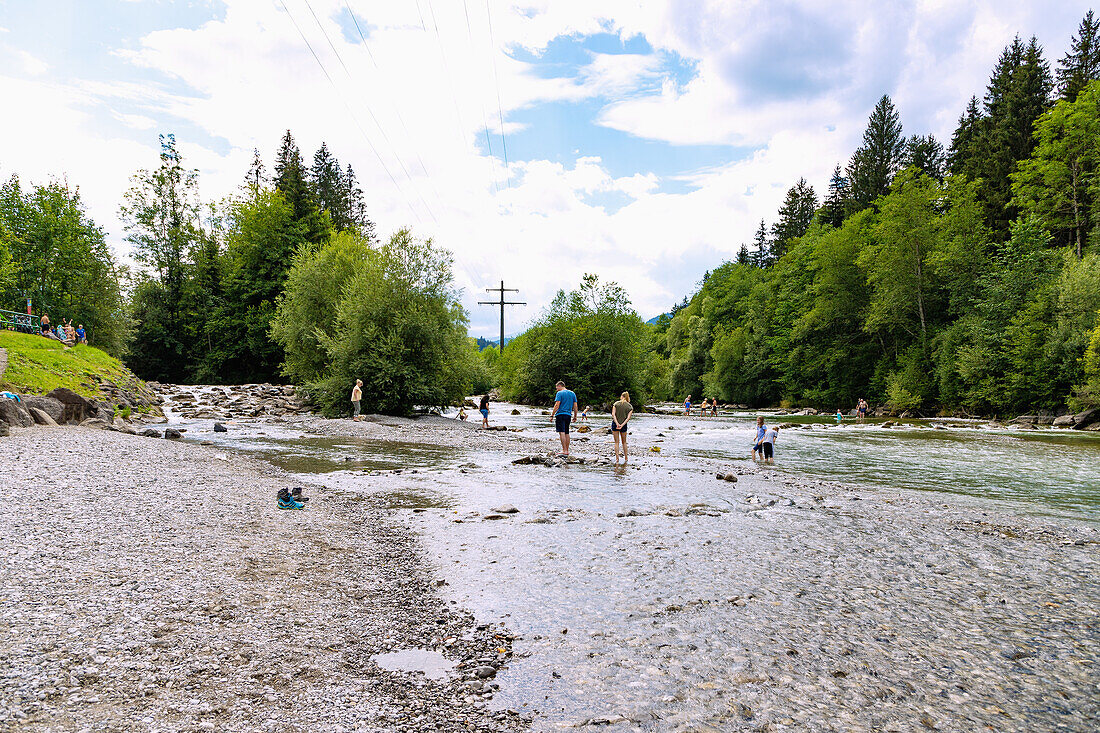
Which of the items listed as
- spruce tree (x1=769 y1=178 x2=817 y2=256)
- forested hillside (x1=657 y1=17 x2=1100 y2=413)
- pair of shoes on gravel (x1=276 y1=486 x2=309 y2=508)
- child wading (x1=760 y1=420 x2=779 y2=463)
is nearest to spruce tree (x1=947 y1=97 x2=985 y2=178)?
forested hillside (x1=657 y1=17 x2=1100 y2=413)

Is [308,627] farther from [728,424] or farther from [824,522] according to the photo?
[728,424]

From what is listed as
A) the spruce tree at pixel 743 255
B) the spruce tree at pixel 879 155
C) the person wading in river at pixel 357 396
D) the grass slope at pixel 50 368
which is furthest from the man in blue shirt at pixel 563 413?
the spruce tree at pixel 743 255

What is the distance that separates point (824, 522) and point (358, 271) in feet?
115

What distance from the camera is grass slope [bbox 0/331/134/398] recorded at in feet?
79.8

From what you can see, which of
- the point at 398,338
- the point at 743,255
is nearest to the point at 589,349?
the point at 398,338

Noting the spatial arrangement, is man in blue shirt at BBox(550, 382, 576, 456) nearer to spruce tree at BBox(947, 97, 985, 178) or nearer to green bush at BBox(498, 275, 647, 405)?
green bush at BBox(498, 275, 647, 405)

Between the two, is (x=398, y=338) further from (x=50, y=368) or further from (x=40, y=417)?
(x=40, y=417)

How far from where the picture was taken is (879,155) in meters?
70.6

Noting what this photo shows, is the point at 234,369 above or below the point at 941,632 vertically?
above

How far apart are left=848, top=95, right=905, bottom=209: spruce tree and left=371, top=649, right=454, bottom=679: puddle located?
254ft

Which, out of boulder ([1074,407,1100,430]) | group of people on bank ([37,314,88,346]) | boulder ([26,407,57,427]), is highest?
group of people on bank ([37,314,88,346])

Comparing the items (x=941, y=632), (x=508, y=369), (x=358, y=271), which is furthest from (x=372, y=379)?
(x=508, y=369)

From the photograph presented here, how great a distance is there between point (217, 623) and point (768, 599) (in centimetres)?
578

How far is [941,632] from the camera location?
5648mm
